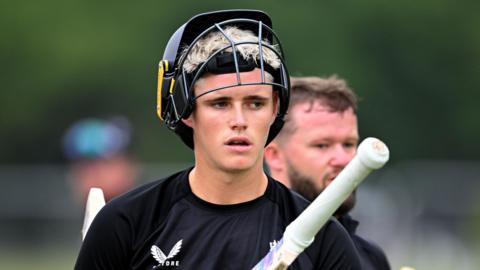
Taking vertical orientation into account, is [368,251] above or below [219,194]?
below

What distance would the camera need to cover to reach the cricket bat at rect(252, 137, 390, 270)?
4.01 metres

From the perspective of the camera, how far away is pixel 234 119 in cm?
474

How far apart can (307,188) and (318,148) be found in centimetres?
26

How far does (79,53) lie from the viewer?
29609 millimetres

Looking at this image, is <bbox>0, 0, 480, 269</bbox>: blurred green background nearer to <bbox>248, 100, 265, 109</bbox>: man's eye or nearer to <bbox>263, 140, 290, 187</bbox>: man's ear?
<bbox>263, 140, 290, 187</bbox>: man's ear

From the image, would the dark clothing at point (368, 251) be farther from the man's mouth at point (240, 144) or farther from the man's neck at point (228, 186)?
the man's mouth at point (240, 144)

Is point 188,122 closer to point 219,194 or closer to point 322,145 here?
point 219,194

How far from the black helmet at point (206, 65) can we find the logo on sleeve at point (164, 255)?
1.83ft

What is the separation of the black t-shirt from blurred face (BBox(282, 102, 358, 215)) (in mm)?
1733

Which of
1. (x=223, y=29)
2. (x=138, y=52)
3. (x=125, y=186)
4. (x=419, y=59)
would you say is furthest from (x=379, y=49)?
(x=223, y=29)

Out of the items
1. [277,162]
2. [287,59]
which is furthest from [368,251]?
[287,59]

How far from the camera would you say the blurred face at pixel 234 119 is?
4.76m

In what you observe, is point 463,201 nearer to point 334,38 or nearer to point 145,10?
point 334,38

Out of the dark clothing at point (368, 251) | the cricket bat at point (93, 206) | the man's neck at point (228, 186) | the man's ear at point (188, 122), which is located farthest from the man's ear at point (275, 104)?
the dark clothing at point (368, 251)
